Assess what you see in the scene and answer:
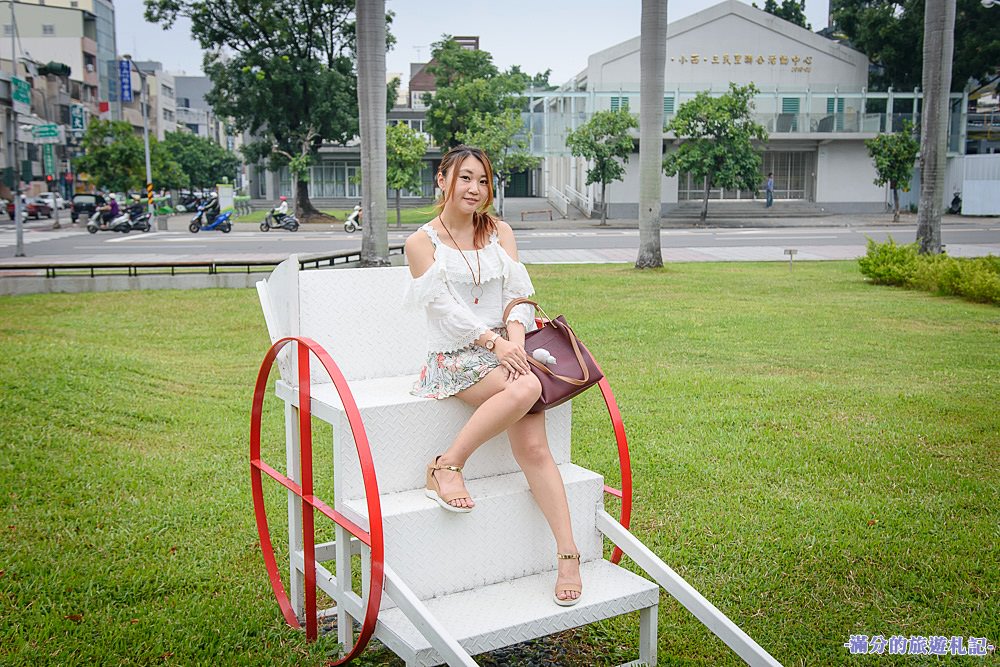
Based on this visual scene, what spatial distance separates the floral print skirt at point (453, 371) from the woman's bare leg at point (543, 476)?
0.24 m

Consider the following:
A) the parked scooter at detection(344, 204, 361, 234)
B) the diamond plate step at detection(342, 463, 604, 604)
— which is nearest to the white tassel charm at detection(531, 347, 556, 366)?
the diamond plate step at detection(342, 463, 604, 604)

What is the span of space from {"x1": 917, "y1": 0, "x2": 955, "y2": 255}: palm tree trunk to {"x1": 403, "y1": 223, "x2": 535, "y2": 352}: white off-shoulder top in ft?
49.9

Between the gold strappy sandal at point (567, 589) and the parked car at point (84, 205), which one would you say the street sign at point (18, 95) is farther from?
the gold strappy sandal at point (567, 589)

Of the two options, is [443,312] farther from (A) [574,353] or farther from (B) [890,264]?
(B) [890,264]

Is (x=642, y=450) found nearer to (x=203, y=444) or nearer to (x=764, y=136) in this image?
(x=203, y=444)

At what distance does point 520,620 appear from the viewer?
3.05 meters

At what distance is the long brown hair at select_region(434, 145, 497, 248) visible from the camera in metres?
3.64

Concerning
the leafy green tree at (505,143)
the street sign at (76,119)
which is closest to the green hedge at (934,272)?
the leafy green tree at (505,143)

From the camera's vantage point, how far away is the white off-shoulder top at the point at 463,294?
11.6 ft

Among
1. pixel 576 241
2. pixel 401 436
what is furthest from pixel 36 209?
pixel 401 436

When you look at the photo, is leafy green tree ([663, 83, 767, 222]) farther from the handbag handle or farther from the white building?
the handbag handle

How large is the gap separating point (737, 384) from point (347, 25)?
33.1m

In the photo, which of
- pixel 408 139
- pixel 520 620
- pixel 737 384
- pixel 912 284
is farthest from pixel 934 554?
pixel 408 139

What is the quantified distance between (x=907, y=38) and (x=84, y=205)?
35506 millimetres
